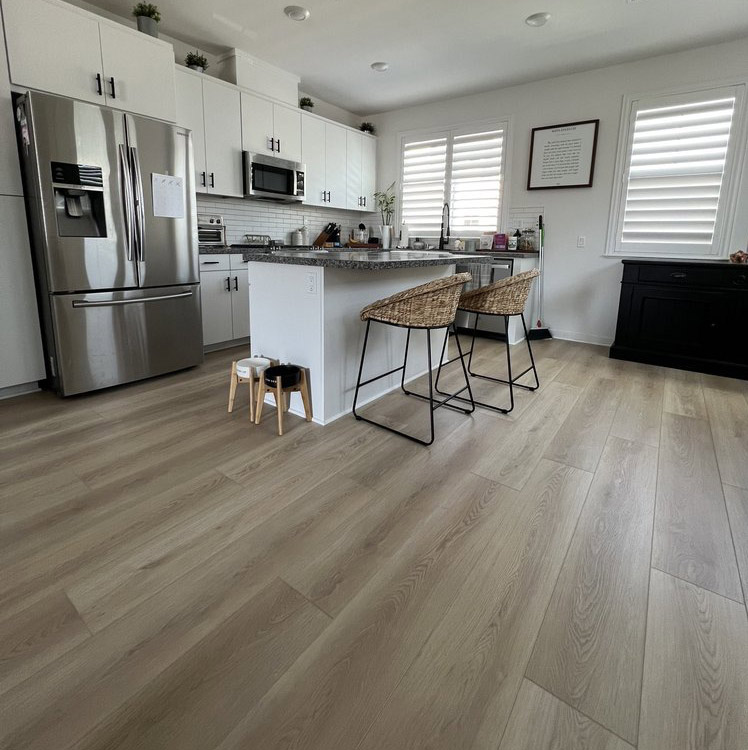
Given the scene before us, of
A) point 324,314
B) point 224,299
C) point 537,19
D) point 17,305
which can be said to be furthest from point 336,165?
point 17,305

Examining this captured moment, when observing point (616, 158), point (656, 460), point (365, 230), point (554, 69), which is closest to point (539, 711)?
point (656, 460)

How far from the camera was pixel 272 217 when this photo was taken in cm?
511

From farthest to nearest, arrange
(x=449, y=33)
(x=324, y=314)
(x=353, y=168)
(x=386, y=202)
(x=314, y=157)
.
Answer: (x=386, y=202) < (x=353, y=168) < (x=314, y=157) < (x=449, y=33) < (x=324, y=314)

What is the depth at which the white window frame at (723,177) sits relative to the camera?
12.7ft

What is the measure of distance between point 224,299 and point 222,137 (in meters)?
1.48

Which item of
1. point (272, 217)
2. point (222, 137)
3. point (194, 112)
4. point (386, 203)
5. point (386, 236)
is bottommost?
point (386, 236)

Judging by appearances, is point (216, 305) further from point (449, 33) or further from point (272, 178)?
point (449, 33)

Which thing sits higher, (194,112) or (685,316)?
(194,112)

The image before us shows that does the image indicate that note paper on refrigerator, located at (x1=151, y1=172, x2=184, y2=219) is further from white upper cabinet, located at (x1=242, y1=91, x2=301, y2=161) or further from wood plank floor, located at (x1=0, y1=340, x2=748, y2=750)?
wood plank floor, located at (x1=0, y1=340, x2=748, y2=750)

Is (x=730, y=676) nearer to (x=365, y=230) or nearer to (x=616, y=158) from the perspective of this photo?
(x=616, y=158)

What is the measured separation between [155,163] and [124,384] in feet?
5.15

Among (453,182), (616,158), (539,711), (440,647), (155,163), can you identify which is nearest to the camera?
(539,711)

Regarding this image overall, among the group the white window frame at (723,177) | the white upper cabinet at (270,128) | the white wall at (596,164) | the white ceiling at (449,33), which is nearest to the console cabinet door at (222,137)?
the white upper cabinet at (270,128)

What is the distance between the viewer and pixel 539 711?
41.3 inches
